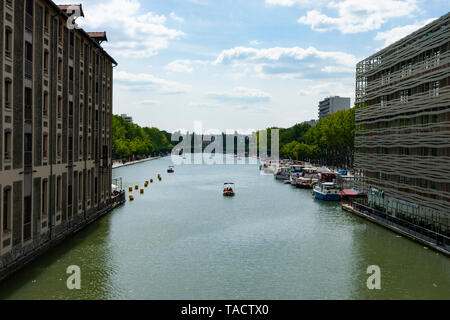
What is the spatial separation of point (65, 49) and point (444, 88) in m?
31.3

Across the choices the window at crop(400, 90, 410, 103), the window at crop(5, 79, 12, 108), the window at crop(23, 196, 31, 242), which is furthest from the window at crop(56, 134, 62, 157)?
the window at crop(400, 90, 410, 103)

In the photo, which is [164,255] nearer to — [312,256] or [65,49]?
[312,256]

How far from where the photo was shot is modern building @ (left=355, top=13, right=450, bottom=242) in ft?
118

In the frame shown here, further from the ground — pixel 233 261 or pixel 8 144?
pixel 8 144

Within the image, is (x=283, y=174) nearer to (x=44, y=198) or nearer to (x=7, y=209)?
(x=44, y=198)

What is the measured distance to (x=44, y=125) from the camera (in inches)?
1205

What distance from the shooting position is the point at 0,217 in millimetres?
23812

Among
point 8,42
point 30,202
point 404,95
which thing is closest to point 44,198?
point 30,202

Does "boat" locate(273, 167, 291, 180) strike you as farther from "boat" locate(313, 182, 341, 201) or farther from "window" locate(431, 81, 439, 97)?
"window" locate(431, 81, 439, 97)

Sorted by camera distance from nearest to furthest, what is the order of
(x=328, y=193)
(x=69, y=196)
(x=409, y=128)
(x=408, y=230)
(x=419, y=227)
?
(x=419, y=227) → (x=69, y=196) → (x=408, y=230) → (x=409, y=128) → (x=328, y=193)

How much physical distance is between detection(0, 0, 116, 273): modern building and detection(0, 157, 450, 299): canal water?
238cm

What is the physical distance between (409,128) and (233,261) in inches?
882

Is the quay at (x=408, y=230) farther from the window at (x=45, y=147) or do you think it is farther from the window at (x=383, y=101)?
the window at (x=45, y=147)
